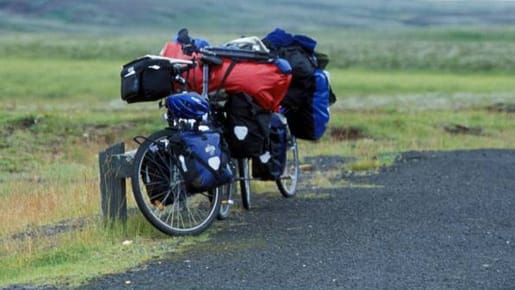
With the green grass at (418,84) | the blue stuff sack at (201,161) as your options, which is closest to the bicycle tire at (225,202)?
the blue stuff sack at (201,161)

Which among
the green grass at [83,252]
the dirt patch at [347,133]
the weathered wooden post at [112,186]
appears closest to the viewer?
the green grass at [83,252]

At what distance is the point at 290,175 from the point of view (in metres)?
11.3

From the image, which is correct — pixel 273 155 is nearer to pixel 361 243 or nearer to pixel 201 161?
pixel 201 161

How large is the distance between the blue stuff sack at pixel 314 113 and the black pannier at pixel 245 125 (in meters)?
1.41

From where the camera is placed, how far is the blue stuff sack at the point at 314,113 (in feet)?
34.3

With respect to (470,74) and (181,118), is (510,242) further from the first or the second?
(470,74)

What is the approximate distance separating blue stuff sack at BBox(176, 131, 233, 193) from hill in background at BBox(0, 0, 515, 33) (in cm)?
12165

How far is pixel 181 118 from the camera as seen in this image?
849cm

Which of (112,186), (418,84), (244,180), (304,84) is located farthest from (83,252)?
(418,84)

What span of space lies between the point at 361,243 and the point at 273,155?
2440mm

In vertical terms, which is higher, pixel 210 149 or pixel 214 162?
pixel 210 149

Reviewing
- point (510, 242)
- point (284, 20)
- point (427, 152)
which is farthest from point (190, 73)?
point (284, 20)

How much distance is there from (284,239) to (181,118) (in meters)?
1.29

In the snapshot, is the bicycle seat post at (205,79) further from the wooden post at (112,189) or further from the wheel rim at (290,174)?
the wheel rim at (290,174)
